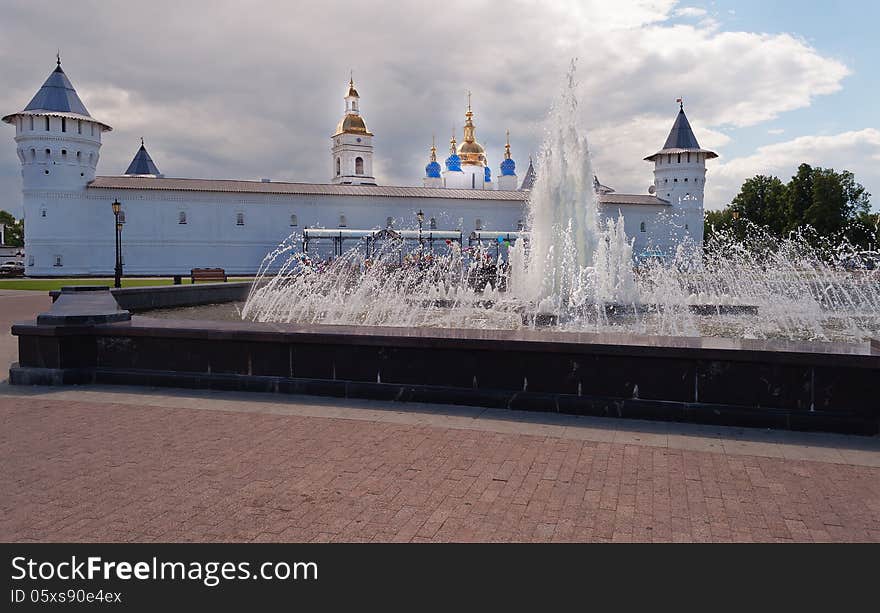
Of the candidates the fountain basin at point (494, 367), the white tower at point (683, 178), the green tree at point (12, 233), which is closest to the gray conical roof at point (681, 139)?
the white tower at point (683, 178)

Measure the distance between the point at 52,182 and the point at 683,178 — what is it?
1661 inches

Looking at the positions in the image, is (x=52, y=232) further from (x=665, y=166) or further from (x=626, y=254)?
(x=665, y=166)

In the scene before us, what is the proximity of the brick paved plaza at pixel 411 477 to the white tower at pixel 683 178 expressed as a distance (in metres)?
48.4

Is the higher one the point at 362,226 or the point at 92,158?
the point at 92,158

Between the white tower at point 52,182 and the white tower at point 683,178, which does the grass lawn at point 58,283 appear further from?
the white tower at point 683,178

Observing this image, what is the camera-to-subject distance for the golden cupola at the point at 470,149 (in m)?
69.2

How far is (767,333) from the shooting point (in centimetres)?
880

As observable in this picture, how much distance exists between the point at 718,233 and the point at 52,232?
172ft

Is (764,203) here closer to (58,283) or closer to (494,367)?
(58,283)

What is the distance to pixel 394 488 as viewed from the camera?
3619 millimetres

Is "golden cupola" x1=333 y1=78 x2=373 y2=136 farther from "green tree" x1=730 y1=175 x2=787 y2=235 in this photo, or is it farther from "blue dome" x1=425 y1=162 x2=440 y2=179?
"green tree" x1=730 y1=175 x2=787 y2=235

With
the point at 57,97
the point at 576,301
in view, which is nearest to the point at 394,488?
the point at 576,301

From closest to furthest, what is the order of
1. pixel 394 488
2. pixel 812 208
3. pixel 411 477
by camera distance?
1. pixel 394 488
2. pixel 411 477
3. pixel 812 208
